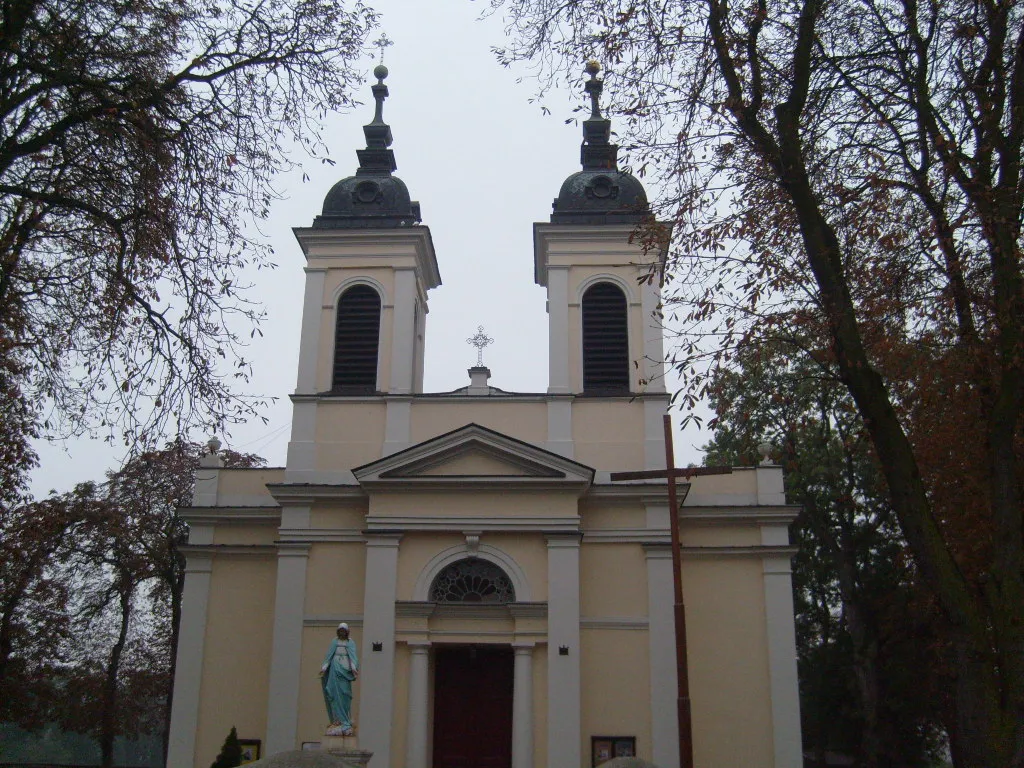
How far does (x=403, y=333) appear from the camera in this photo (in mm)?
19859

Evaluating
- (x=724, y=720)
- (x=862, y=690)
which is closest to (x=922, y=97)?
(x=724, y=720)

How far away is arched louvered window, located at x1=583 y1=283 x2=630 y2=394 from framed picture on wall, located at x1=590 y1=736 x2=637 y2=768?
607 centimetres

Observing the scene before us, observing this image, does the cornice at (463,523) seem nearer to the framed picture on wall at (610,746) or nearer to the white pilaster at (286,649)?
the white pilaster at (286,649)

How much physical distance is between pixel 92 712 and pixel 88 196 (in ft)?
81.7

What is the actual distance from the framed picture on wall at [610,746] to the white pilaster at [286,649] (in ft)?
16.1

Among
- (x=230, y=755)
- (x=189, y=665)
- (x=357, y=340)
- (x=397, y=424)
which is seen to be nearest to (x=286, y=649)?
(x=189, y=665)

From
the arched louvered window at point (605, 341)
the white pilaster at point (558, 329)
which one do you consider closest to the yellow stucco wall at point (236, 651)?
the white pilaster at point (558, 329)

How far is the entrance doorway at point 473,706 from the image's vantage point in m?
17.6

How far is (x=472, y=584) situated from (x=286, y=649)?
3.34 meters

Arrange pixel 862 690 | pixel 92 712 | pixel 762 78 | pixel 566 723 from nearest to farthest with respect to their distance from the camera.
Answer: pixel 762 78 → pixel 566 723 → pixel 862 690 → pixel 92 712

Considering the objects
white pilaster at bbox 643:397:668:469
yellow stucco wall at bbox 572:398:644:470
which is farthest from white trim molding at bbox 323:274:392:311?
white pilaster at bbox 643:397:668:469

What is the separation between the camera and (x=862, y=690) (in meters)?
24.6

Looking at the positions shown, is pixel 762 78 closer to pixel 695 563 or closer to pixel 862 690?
pixel 695 563

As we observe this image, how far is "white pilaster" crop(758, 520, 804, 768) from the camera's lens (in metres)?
17.1
